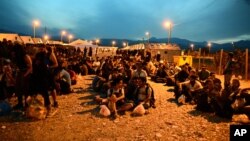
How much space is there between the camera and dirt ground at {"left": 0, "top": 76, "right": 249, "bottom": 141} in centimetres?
797

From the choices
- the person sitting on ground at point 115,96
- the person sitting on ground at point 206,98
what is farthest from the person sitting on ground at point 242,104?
the person sitting on ground at point 115,96

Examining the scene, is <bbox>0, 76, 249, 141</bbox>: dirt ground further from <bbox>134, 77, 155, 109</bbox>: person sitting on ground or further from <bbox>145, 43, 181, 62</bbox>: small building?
<bbox>145, 43, 181, 62</bbox>: small building

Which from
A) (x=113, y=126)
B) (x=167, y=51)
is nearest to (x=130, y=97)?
(x=113, y=126)

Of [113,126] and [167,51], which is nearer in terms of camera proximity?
[113,126]

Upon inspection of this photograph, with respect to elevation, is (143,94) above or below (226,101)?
above

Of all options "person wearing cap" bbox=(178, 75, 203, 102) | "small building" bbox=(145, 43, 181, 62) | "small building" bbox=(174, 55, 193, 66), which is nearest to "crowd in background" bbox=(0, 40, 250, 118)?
"person wearing cap" bbox=(178, 75, 203, 102)

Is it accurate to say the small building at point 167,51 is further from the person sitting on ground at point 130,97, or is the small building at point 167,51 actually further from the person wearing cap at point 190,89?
the person sitting on ground at point 130,97

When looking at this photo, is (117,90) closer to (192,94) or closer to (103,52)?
(192,94)

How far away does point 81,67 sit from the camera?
22766 millimetres

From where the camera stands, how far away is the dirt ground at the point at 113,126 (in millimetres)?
7973

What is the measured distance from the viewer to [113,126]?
8914mm

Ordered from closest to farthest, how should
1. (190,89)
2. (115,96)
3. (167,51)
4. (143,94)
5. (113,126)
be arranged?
(113,126)
(115,96)
(143,94)
(190,89)
(167,51)

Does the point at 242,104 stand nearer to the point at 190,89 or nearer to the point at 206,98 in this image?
the point at 206,98

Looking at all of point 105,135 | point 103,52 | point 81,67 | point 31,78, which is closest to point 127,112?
point 105,135
